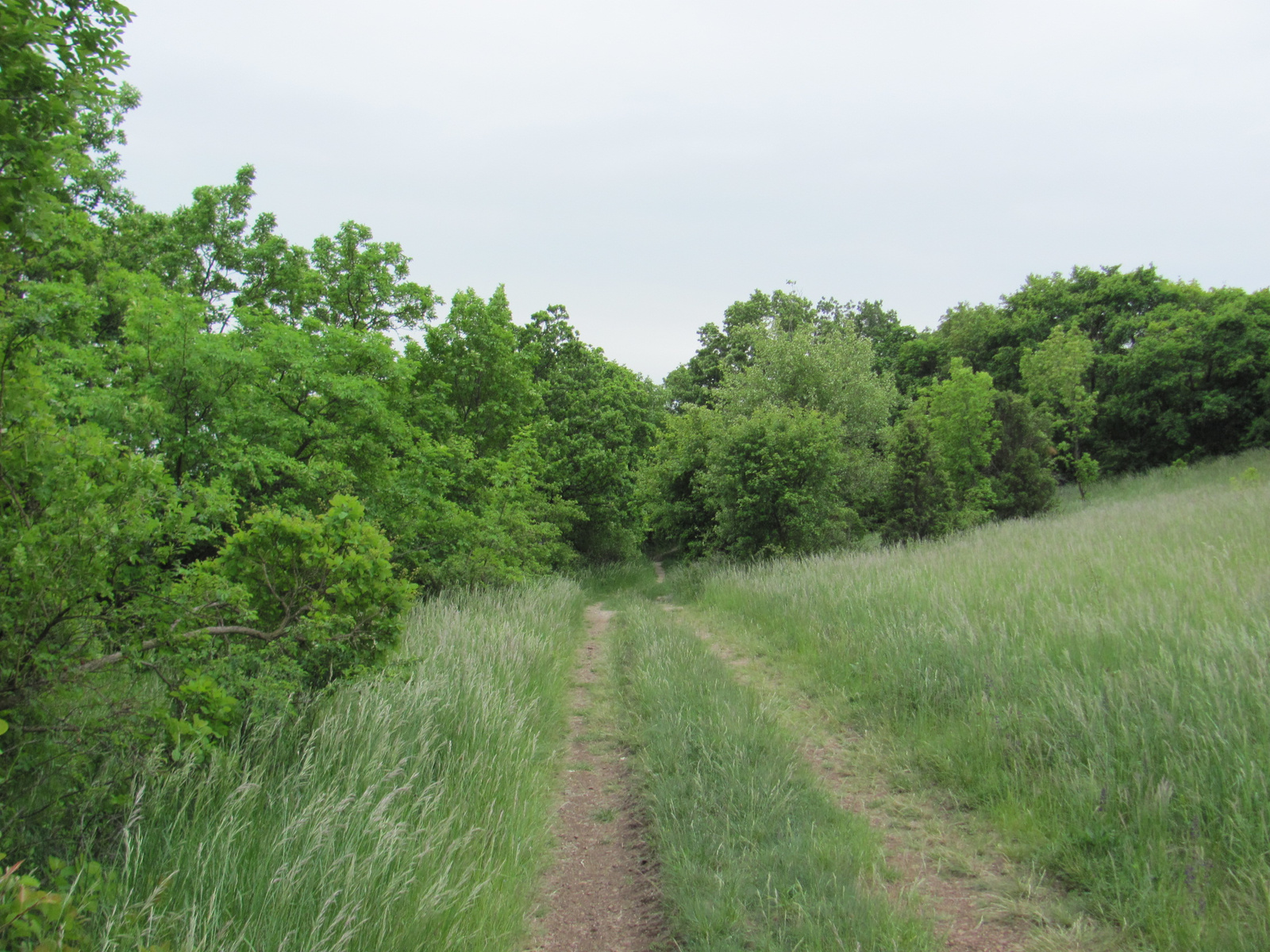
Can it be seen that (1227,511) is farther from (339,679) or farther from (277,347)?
(277,347)

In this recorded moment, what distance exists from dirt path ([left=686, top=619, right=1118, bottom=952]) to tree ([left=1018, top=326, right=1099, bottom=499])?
29.4m

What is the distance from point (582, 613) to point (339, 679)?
11507mm

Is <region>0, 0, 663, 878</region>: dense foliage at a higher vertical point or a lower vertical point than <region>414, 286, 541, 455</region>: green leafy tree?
lower

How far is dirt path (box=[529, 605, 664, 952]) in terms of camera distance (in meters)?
3.55

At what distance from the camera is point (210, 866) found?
283 cm

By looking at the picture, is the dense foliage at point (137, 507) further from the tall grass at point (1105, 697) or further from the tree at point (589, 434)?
the tree at point (589, 434)

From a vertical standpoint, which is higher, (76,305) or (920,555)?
(76,305)

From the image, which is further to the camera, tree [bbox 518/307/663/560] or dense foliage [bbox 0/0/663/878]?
tree [bbox 518/307/663/560]

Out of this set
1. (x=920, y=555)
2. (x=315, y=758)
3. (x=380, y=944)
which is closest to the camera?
(x=380, y=944)

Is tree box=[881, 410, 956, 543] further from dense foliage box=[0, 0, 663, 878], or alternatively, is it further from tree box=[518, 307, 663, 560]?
dense foliage box=[0, 0, 663, 878]

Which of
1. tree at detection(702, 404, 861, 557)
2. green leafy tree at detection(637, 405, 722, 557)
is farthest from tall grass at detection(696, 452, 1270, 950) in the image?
green leafy tree at detection(637, 405, 722, 557)

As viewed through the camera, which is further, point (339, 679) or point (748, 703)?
point (748, 703)

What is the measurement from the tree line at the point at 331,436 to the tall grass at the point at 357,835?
34cm

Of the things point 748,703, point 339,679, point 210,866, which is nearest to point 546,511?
point 748,703
